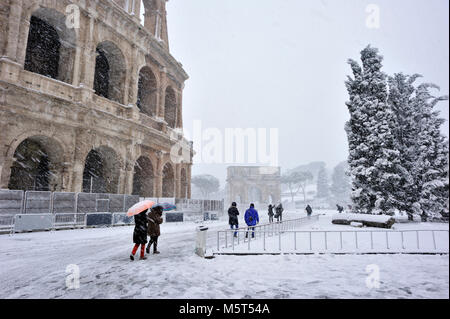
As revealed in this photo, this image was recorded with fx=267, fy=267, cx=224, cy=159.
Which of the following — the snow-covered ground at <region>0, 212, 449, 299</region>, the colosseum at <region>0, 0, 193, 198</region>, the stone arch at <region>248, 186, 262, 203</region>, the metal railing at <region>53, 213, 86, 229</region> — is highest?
the colosseum at <region>0, 0, 193, 198</region>

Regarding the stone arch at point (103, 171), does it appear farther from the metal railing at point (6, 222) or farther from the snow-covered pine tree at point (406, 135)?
the snow-covered pine tree at point (406, 135)

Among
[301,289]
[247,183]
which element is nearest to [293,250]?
[301,289]

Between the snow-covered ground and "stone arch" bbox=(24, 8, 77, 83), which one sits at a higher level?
"stone arch" bbox=(24, 8, 77, 83)

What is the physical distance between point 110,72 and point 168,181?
1046 cm

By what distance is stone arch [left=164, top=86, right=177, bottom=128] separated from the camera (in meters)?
26.2

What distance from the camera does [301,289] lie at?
4.48 metres

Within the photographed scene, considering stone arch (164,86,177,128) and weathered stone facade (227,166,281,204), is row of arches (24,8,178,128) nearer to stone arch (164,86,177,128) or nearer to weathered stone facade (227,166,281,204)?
stone arch (164,86,177,128)

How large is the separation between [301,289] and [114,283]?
11.0 feet

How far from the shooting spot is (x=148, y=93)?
2295cm

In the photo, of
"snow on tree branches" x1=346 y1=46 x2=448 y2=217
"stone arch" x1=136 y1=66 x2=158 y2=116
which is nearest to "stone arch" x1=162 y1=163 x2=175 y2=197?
"stone arch" x1=136 y1=66 x2=158 y2=116

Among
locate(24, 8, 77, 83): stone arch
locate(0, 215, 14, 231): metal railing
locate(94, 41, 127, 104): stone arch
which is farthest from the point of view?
locate(94, 41, 127, 104): stone arch

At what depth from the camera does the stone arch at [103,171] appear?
1817 cm

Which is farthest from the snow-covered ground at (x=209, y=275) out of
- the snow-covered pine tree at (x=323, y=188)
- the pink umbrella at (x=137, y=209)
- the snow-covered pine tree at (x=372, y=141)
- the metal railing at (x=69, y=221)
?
the snow-covered pine tree at (x=323, y=188)

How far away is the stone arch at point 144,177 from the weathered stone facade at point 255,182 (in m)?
37.4
